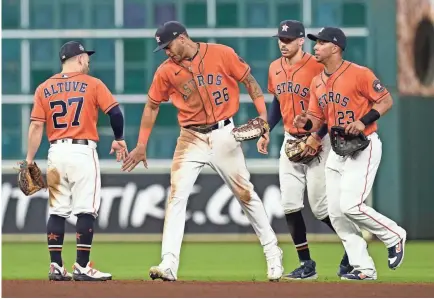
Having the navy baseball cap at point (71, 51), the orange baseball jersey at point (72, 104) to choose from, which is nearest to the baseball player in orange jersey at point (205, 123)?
the orange baseball jersey at point (72, 104)

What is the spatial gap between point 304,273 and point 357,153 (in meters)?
1.20

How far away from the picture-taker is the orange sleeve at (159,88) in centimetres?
1238

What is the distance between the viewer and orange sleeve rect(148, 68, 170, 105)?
1238 cm

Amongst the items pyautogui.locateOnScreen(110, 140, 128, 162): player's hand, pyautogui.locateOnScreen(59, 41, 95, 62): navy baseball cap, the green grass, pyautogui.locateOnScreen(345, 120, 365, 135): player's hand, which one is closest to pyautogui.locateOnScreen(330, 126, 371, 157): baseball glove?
pyautogui.locateOnScreen(345, 120, 365, 135): player's hand

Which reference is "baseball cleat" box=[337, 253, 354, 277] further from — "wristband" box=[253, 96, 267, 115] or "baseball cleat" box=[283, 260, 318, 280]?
"wristband" box=[253, 96, 267, 115]

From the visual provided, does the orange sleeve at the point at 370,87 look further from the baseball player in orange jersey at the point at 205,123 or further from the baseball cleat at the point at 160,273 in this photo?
the baseball cleat at the point at 160,273

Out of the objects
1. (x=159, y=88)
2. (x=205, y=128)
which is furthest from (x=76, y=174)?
(x=205, y=128)

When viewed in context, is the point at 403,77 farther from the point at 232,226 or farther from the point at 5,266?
the point at 5,266

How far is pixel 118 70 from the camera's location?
64.6ft

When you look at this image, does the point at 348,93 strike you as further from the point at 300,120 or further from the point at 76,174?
the point at 76,174

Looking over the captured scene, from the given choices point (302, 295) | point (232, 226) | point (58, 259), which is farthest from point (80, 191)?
point (232, 226)

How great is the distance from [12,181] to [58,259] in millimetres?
7411

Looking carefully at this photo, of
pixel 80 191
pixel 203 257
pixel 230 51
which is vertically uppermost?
pixel 230 51

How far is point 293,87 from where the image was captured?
12.6m
